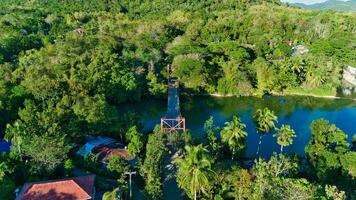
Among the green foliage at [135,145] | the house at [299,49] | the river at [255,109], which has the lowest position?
the river at [255,109]

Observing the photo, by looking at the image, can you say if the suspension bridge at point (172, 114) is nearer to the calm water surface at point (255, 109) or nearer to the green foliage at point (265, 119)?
the calm water surface at point (255, 109)

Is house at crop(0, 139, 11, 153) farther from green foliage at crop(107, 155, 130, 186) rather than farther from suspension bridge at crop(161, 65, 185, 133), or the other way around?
suspension bridge at crop(161, 65, 185, 133)

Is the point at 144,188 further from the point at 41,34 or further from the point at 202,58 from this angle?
the point at 41,34

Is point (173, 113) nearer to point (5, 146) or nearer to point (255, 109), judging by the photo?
point (255, 109)

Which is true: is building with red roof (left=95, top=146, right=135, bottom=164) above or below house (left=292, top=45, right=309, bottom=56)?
below

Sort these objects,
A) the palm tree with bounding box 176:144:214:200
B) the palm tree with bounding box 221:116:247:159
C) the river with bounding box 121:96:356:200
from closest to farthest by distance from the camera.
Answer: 1. the palm tree with bounding box 176:144:214:200
2. the palm tree with bounding box 221:116:247:159
3. the river with bounding box 121:96:356:200

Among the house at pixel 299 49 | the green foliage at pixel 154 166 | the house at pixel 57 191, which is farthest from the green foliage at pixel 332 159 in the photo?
the house at pixel 299 49

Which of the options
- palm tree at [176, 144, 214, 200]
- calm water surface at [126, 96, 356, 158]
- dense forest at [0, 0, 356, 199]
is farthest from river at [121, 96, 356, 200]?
palm tree at [176, 144, 214, 200]

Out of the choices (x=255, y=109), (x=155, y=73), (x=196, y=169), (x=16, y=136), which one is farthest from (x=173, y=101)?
(x=196, y=169)
